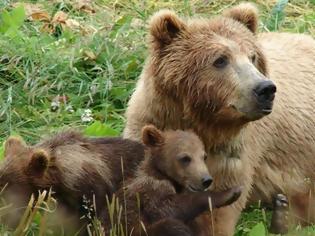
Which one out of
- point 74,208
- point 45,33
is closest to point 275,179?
point 74,208

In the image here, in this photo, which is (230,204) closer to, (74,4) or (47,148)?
(47,148)

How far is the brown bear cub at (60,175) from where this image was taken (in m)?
6.72

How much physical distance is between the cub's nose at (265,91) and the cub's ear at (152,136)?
619 millimetres

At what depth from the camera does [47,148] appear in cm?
688

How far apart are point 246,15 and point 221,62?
0.43 metres

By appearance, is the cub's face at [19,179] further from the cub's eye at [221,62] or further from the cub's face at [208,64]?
the cub's eye at [221,62]

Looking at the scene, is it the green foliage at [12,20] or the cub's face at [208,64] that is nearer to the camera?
the cub's face at [208,64]

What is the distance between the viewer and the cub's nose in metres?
6.67

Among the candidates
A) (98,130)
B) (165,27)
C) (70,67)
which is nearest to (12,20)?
(70,67)

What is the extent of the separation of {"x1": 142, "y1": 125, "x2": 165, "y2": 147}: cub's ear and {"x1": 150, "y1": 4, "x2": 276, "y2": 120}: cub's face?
0.29m

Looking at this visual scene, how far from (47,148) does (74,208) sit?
389 mm

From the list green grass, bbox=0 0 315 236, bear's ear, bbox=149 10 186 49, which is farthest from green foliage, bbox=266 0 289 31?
bear's ear, bbox=149 10 186 49

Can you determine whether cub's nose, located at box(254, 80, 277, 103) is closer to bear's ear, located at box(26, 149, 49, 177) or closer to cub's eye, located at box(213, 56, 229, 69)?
cub's eye, located at box(213, 56, 229, 69)

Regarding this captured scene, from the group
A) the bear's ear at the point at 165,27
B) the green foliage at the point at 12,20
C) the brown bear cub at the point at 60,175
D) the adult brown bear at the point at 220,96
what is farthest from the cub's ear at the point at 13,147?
the green foliage at the point at 12,20
